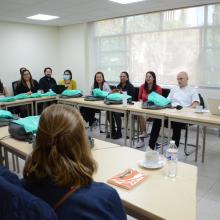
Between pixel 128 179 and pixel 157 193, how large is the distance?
0.20 m

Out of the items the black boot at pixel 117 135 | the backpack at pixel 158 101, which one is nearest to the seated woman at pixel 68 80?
the black boot at pixel 117 135

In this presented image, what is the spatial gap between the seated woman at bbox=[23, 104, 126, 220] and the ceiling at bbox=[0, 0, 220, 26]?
151 inches

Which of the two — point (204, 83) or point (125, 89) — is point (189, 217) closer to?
point (125, 89)

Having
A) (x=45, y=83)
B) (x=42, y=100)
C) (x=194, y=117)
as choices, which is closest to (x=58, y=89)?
(x=42, y=100)

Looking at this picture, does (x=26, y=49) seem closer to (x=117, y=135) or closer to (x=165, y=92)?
(x=117, y=135)

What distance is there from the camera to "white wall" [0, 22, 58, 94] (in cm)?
632

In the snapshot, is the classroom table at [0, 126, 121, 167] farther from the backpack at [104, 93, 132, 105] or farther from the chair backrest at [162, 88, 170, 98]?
the chair backrest at [162, 88, 170, 98]

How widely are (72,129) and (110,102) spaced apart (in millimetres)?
3100

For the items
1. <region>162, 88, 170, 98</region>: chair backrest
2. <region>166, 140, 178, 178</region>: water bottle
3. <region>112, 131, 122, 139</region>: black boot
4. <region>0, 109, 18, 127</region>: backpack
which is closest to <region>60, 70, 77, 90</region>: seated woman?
<region>112, 131, 122, 139</region>: black boot

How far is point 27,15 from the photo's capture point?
549 centimetres

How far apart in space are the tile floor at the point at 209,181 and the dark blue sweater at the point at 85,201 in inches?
55.8

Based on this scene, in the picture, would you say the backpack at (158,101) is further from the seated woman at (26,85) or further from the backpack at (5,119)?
the seated woman at (26,85)

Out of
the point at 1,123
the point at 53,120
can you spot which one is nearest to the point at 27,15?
the point at 1,123

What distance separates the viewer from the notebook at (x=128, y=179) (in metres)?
1.38
